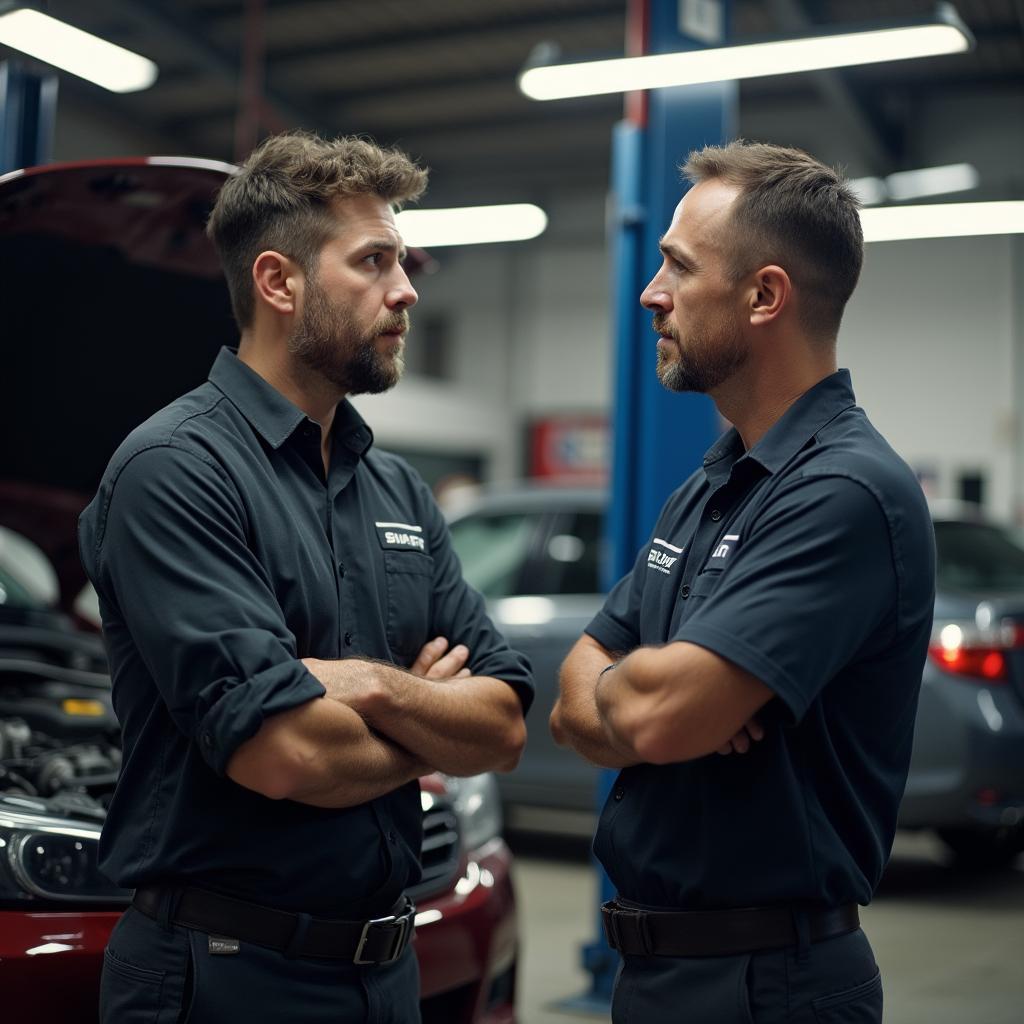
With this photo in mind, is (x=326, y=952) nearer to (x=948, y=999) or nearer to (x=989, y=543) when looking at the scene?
(x=948, y=999)

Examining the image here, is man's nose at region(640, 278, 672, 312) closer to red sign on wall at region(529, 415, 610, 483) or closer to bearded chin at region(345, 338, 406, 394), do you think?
bearded chin at region(345, 338, 406, 394)

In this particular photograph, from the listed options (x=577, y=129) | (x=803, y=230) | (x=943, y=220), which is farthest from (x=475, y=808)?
(x=577, y=129)

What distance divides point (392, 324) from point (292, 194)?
0.88ft

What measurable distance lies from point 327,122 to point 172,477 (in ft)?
44.3

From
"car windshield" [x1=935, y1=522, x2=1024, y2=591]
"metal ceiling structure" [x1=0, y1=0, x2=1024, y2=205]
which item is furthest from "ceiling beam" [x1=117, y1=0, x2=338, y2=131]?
"car windshield" [x1=935, y1=522, x2=1024, y2=591]

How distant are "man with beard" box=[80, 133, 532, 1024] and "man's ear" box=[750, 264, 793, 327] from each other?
23.9 inches

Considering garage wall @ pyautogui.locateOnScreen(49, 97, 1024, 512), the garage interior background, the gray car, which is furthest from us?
garage wall @ pyautogui.locateOnScreen(49, 97, 1024, 512)

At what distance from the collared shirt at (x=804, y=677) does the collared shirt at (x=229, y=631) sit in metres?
0.43

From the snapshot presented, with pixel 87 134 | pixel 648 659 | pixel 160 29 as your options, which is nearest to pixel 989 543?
pixel 648 659

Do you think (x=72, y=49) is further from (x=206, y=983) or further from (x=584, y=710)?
(x=206, y=983)

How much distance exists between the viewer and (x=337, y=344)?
87.4 inches

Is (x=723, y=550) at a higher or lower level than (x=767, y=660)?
higher

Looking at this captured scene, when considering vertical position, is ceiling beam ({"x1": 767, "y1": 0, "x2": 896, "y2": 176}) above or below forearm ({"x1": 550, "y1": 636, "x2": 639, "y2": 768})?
above

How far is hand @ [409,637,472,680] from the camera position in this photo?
2295 mm
